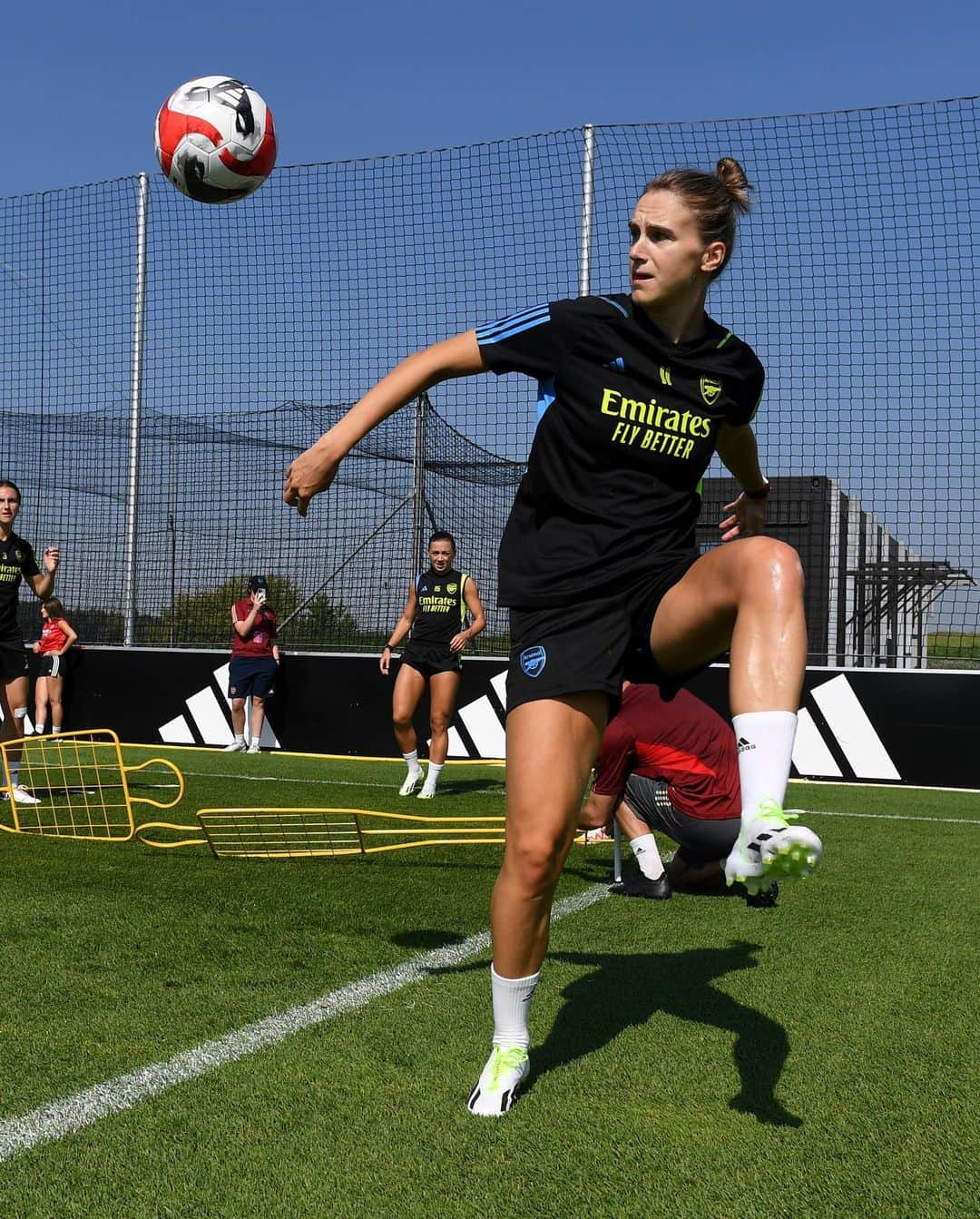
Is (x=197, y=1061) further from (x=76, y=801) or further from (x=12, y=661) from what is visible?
(x=12, y=661)

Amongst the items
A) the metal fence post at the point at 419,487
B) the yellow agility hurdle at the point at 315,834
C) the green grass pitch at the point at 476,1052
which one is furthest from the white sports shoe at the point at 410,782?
the green grass pitch at the point at 476,1052

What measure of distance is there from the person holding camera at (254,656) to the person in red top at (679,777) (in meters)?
7.57

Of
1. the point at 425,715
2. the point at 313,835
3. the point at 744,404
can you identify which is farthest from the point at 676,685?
the point at 425,715

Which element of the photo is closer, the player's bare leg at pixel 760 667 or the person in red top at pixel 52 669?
the player's bare leg at pixel 760 667

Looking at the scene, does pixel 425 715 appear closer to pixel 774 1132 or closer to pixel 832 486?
pixel 832 486

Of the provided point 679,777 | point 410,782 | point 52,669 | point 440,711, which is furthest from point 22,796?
→ point 52,669

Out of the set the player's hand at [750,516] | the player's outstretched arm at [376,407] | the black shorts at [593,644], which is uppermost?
the player's outstretched arm at [376,407]

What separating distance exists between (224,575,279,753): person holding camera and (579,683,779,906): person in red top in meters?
7.57

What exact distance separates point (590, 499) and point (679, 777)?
2.30m

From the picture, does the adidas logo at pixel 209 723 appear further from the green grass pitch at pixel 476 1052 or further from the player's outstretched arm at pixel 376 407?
the player's outstretched arm at pixel 376 407

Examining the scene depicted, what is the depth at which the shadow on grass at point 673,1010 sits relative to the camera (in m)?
3.02

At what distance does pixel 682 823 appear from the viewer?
16.1 ft

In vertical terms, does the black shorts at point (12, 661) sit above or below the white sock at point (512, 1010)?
above

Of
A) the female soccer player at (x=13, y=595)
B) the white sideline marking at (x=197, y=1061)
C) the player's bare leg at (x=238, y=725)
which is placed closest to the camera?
the white sideline marking at (x=197, y=1061)
